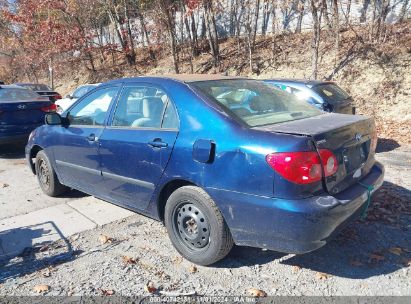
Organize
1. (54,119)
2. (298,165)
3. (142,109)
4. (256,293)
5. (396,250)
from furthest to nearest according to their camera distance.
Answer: (54,119) < (142,109) < (396,250) < (256,293) < (298,165)

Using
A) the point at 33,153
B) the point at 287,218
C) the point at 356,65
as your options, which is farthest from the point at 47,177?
the point at 356,65

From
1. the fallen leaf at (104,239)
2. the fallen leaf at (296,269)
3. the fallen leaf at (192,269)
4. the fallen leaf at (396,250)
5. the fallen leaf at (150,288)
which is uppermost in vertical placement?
the fallen leaf at (104,239)

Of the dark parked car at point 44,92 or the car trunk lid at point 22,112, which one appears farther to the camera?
the dark parked car at point 44,92

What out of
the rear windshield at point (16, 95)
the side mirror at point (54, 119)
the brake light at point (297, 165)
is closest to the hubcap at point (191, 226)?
the brake light at point (297, 165)

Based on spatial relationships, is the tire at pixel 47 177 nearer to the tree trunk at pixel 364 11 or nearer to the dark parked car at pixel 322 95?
the dark parked car at pixel 322 95

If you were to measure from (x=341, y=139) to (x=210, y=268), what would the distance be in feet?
5.37

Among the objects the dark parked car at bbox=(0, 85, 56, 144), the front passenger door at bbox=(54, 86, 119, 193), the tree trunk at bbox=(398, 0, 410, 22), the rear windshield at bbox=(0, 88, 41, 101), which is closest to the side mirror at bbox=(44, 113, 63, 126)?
the front passenger door at bbox=(54, 86, 119, 193)

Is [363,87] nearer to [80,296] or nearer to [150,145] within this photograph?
[150,145]

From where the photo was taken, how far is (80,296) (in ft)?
10.8

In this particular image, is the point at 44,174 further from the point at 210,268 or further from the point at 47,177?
the point at 210,268

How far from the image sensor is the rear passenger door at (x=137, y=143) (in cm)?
380

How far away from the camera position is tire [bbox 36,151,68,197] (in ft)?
18.4

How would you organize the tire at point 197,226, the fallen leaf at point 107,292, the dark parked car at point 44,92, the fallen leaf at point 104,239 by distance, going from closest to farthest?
Result: the fallen leaf at point 107,292 < the tire at point 197,226 < the fallen leaf at point 104,239 < the dark parked car at point 44,92

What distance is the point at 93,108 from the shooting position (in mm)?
4879
